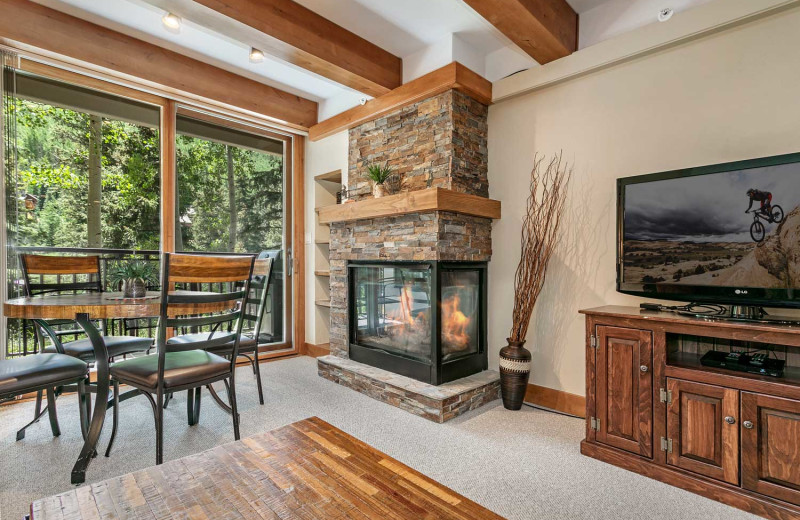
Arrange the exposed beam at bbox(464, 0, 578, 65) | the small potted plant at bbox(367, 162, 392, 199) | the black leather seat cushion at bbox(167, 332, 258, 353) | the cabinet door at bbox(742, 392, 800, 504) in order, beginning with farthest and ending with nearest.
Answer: the small potted plant at bbox(367, 162, 392, 199) → the black leather seat cushion at bbox(167, 332, 258, 353) → the exposed beam at bbox(464, 0, 578, 65) → the cabinet door at bbox(742, 392, 800, 504)

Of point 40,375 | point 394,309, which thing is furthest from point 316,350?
point 40,375

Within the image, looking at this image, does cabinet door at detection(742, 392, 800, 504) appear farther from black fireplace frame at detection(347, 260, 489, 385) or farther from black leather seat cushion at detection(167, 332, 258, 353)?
black leather seat cushion at detection(167, 332, 258, 353)

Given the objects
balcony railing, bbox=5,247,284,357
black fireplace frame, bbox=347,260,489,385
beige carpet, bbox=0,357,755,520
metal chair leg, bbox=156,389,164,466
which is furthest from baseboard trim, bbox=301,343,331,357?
metal chair leg, bbox=156,389,164,466

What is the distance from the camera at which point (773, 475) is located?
169cm

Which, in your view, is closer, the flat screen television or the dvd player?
the dvd player

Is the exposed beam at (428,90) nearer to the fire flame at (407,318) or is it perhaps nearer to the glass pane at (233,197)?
the glass pane at (233,197)

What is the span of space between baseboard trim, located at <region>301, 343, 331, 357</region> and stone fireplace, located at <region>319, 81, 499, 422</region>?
75 cm

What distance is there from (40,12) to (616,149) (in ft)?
13.5

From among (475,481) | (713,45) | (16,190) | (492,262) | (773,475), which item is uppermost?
(713,45)

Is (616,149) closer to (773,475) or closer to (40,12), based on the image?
(773,475)

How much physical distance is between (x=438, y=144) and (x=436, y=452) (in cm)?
219

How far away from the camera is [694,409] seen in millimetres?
1893

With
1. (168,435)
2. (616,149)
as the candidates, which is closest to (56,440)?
(168,435)

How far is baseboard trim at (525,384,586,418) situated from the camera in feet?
9.21
